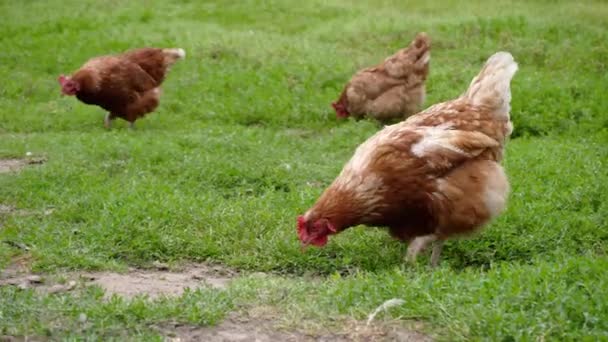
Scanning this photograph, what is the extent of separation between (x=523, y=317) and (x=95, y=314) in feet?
8.18

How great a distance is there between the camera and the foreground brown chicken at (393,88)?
12.3 metres

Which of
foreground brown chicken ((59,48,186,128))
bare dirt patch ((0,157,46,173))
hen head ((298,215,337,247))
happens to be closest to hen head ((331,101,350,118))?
foreground brown chicken ((59,48,186,128))

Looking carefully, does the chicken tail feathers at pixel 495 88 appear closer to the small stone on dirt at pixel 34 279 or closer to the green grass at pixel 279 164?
the green grass at pixel 279 164

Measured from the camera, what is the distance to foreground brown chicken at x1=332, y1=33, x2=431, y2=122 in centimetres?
1232

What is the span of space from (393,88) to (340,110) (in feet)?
3.05

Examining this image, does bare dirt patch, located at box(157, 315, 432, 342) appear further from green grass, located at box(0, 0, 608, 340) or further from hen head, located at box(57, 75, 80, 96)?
hen head, located at box(57, 75, 80, 96)

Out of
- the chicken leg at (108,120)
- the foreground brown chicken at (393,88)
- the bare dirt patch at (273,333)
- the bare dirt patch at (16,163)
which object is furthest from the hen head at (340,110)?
the bare dirt patch at (273,333)

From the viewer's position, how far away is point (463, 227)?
20.2ft

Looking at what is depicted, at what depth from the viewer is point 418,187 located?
19.8 feet

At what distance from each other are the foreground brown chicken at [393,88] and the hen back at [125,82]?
10.0ft

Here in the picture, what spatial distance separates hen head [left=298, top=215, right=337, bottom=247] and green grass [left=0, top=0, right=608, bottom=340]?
1.12 ft

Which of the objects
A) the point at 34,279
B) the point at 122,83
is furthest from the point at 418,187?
the point at 122,83

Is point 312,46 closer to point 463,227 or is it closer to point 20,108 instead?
point 20,108

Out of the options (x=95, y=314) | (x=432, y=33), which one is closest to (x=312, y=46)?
(x=432, y=33)
